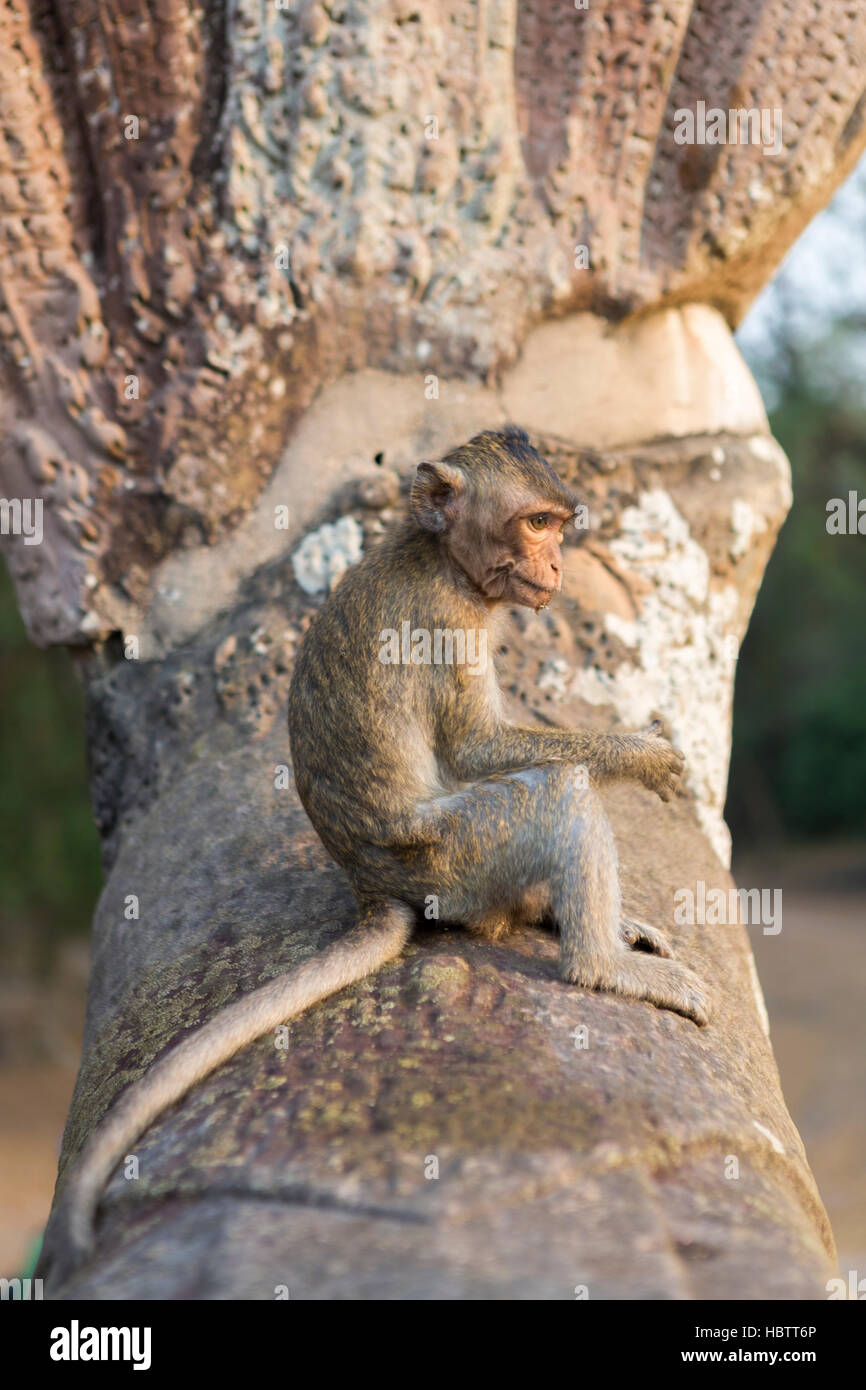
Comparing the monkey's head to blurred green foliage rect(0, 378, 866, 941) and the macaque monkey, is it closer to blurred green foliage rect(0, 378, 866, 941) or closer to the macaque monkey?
the macaque monkey

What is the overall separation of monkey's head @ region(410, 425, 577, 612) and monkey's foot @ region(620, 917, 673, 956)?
0.71 m

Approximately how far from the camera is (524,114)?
3.83 m

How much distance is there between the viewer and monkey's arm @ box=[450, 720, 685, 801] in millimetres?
2748

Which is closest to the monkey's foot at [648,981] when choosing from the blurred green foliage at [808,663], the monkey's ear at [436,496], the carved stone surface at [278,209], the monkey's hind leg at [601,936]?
the monkey's hind leg at [601,936]

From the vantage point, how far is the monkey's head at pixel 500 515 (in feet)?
9.05

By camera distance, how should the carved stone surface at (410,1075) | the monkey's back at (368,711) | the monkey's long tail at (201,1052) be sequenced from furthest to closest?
1. the monkey's back at (368,711)
2. the monkey's long tail at (201,1052)
3. the carved stone surface at (410,1075)

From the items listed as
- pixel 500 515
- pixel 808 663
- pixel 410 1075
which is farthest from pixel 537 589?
pixel 808 663

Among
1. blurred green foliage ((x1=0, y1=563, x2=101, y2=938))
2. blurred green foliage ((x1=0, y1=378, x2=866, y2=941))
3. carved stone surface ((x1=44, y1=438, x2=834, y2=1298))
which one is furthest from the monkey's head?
blurred green foliage ((x1=0, y1=378, x2=866, y2=941))

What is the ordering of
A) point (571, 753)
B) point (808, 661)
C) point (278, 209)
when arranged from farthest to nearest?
point (808, 661)
point (278, 209)
point (571, 753)

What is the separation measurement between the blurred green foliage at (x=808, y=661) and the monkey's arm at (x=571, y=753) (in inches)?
674

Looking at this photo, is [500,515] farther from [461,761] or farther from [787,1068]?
[787,1068]

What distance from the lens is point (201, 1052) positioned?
7.34 feet

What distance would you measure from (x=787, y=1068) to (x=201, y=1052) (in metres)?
10.3

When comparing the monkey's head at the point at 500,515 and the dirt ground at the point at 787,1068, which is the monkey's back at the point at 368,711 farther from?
the dirt ground at the point at 787,1068
